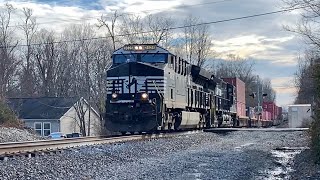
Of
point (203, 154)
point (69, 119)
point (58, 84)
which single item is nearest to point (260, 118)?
point (69, 119)

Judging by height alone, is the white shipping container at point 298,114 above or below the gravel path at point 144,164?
above

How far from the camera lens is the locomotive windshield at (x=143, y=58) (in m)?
22.7

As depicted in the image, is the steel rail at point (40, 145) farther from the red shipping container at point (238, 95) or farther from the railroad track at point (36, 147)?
the red shipping container at point (238, 95)

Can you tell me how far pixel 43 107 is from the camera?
184ft

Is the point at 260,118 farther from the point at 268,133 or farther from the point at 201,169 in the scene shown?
the point at 201,169

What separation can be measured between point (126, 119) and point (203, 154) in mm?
6264

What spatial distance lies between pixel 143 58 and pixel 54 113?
112ft

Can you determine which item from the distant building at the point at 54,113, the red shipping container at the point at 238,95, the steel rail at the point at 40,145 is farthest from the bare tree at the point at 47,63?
the steel rail at the point at 40,145

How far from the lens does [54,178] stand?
9867mm

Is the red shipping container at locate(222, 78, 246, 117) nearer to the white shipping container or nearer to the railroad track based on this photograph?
the white shipping container

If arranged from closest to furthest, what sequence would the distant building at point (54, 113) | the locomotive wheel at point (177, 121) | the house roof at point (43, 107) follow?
the locomotive wheel at point (177, 121)
the distant building at point (54, 113)
the house roof at point (43, 107)

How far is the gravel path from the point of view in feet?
34.7

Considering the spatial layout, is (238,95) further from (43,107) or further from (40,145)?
(40,145)

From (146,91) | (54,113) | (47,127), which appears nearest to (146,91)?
(146,91)
